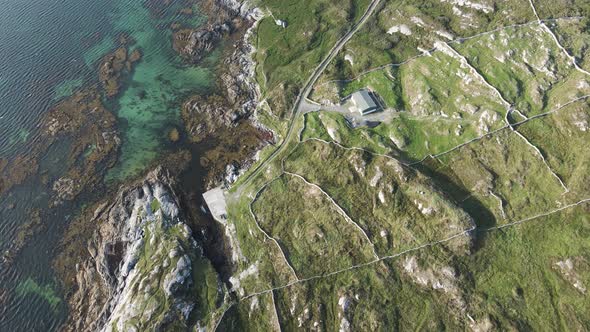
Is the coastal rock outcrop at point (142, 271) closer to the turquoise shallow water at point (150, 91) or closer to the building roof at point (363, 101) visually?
the turquoise shallow water at point (150, 91)

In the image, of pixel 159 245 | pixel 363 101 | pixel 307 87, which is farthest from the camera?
pixel 307 87

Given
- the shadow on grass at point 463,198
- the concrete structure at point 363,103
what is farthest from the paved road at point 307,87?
the shadow on grass at point 463,198

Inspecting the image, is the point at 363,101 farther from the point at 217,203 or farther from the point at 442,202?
the point at 217,203

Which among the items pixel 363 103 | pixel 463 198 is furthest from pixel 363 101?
pixel 463 198

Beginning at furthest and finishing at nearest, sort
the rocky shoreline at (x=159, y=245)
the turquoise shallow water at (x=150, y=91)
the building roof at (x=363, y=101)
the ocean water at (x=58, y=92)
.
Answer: the turquoise shallow water at (x=150, y=91), the building roof at (x=363, y=101), the ocean water at (x=58, y=92), the rocky shoreline at (x=159, y=245)

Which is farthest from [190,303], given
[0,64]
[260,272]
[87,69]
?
[0,64]

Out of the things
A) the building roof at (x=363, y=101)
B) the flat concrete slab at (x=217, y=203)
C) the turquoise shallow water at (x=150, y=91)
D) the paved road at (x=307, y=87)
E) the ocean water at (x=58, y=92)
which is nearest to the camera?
the ocean water at (x=58, y=92)

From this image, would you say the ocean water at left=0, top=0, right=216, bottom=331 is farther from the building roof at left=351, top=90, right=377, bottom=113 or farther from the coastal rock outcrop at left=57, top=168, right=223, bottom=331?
the building roof at left=351, top=90, right=377, bottom=113
